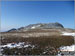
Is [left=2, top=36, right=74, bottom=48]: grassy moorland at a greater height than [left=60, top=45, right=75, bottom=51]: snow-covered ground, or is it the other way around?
[left=2, top=36, right=74, bottom=48]: grassy moorland

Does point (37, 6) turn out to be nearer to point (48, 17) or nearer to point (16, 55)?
point (48, 17)

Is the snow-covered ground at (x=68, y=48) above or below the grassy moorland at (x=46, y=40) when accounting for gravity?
below

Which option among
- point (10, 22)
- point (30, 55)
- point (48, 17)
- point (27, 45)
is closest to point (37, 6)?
point (48, 17)

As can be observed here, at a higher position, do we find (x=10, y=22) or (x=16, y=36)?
(x=10, y=22)

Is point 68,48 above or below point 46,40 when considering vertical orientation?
below

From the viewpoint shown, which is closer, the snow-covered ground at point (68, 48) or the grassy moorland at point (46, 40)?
the snow-covered ground at point (68, 48)

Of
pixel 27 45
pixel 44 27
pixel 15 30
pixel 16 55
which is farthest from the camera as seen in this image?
pixel 44 27

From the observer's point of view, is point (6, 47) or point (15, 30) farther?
point (15, 30)

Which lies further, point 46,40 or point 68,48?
point 46,40

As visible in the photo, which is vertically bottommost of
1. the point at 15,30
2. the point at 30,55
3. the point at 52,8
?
the point at 30,55

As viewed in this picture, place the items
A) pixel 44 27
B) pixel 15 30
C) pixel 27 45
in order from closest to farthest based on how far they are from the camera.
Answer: pixel 27 45, pixel 15 30, pixel 44 27

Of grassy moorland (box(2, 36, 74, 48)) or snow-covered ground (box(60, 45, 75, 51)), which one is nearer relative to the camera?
snow-covered ground (box(60, 45, 75, 51))
